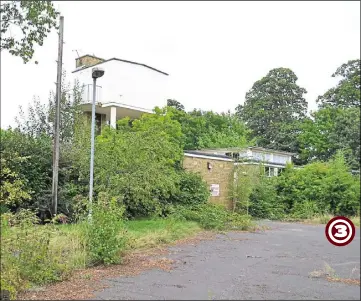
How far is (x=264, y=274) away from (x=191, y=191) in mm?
9283

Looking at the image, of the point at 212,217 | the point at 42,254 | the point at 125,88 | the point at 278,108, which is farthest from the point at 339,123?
the point at 125,88

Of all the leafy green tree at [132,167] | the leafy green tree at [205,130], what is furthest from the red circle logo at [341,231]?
the leafy green tree at [132,167]

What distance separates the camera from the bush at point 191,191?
47.2 feet

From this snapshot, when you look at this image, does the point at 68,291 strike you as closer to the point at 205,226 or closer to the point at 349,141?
the point at 349,141

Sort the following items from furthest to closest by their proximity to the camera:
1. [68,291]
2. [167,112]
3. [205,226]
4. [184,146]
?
[167,112] → [184,146] → [205,226] → [68,291]

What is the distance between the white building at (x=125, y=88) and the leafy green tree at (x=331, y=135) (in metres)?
15.4

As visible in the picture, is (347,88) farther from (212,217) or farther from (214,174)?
(214,174)

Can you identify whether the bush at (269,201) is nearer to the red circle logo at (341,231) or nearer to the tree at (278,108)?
the tree at (278,108)

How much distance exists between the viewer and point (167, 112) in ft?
59.3

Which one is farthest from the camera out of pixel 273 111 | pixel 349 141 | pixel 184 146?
pixel 184 146

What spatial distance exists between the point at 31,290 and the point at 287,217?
3527mm

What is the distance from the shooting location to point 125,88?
19219 mm

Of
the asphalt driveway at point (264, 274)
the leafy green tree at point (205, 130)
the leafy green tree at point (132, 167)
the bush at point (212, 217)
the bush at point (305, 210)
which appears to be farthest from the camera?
the bush at point (212, 217)

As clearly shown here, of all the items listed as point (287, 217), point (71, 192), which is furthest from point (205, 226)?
point (287, 217)
